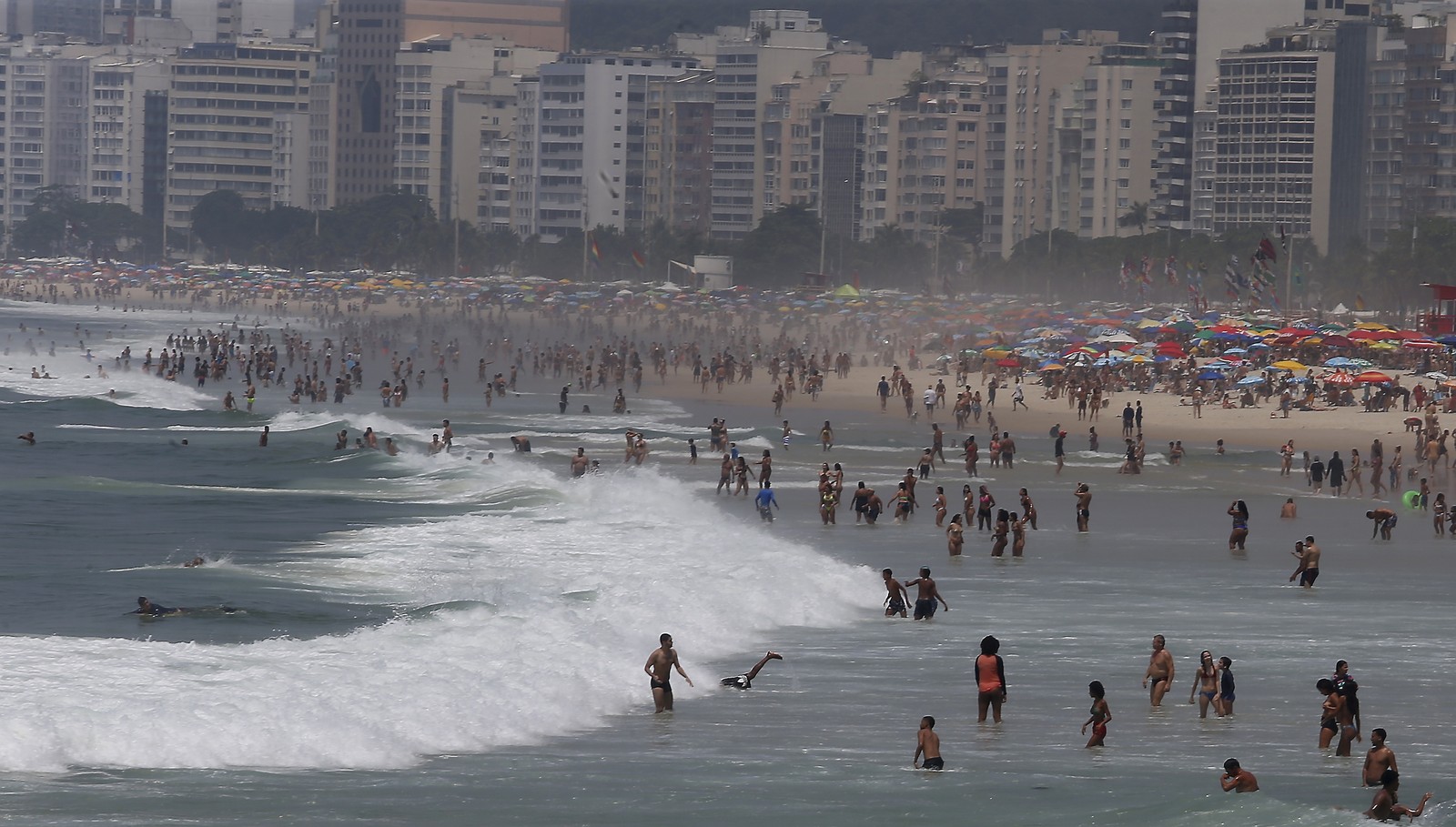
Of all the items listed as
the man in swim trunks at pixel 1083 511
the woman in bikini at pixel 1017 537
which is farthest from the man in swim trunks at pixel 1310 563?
the man in swim trunks at pixel 1083 511

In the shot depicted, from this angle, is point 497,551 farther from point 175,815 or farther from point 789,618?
point 175,815

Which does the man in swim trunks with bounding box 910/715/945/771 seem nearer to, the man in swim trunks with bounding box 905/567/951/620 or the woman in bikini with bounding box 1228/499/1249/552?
the man in swim trunks with bounding box 905/567/951/620

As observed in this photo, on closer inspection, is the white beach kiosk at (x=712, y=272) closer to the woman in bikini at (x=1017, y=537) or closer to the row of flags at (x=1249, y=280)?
the row of flags at (x=1249, y=280)

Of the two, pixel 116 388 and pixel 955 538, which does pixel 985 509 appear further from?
pixel 116 388

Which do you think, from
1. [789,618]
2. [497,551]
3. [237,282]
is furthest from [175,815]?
[237,282]

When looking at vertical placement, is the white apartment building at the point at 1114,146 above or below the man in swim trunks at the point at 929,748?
above
